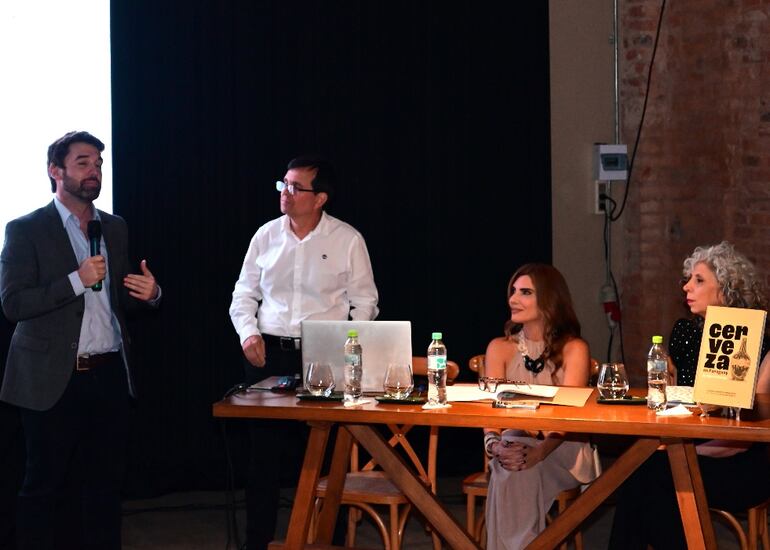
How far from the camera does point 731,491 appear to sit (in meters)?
3.83

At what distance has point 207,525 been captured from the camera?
5363 mm

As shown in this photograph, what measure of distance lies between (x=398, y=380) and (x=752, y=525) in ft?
4.92

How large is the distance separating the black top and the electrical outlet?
6.50 ft

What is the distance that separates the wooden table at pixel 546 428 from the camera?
10.8 feet

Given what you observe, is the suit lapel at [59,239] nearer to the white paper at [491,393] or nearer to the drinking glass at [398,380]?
the drinking glass at [398,380]

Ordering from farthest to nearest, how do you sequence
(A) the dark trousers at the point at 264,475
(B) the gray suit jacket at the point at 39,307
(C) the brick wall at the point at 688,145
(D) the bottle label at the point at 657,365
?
(C) the brick wall at the point at 688,145, (A) the dark trousers at the point at 264,475, (B) the gray suit jacket at the point at 39,307, (D) the bottle label at the point at 657,365

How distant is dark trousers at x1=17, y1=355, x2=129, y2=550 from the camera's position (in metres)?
4.14

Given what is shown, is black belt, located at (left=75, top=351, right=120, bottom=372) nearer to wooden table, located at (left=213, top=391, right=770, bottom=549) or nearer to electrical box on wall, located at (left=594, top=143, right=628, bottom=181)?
wooden table, located at (left=213, top=391, right=770, bottom=549)

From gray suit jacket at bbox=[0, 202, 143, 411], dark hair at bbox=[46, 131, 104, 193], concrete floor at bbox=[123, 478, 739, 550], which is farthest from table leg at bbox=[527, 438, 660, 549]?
dark hair at bbox=[46, 131, 104, 193]

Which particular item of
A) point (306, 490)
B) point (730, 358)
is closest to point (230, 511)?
point (306, 490)

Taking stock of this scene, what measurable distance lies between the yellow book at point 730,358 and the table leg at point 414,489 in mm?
937

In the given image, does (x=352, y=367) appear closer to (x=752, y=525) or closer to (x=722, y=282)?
(x=722, y=282)

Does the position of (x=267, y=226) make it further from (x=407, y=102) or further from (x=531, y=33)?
(x=531, y=33)

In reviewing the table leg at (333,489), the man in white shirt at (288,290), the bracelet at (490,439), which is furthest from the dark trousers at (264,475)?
the bracelet at (490,439)
